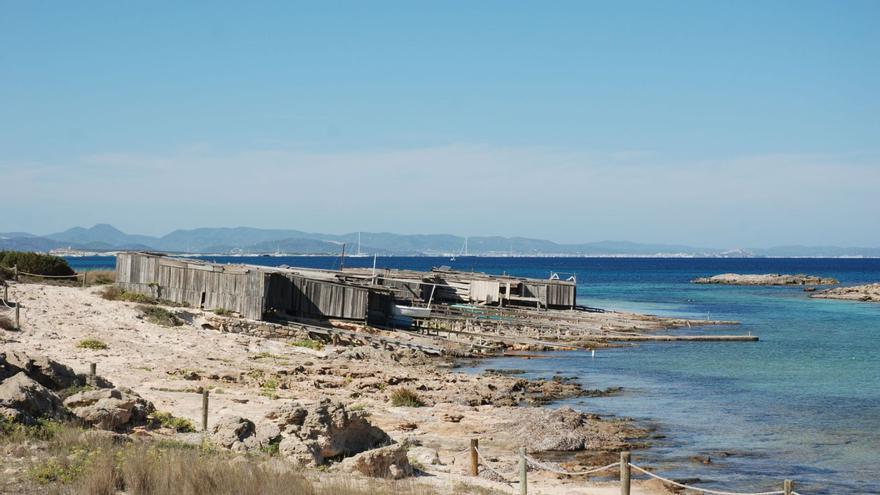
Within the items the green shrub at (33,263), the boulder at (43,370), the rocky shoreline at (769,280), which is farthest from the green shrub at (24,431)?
the rocky shoreline at (769,280)

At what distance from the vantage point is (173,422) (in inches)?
662

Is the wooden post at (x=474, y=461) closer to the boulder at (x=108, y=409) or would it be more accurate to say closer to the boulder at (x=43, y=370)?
the boulder at (x=108, y=409)

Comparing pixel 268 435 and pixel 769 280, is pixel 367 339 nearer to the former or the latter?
pixel 268 435

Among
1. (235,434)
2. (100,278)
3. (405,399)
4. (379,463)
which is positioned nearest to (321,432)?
(379,463)

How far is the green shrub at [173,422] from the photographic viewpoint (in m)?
16.5

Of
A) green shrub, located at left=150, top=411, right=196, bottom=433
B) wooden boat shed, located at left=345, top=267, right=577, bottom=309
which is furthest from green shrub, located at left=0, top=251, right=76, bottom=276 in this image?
green shrub, located at left=150, top=411, right=196, bottom=433

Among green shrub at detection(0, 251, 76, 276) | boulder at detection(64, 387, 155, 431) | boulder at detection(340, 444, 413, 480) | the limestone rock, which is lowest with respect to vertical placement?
the limestone rock

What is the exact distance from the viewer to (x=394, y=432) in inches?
789

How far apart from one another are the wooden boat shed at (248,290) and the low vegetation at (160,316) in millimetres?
4050

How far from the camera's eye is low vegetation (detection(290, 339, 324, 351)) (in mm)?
33344

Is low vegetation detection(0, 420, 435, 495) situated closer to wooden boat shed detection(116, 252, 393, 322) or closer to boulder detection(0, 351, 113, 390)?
boulder detection(0, 351, 113, 390)

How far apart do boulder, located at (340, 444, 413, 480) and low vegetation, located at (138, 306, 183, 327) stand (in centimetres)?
1994

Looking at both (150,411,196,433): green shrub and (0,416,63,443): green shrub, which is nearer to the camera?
(0,416,63,443): green shrub

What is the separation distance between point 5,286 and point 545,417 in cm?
2201
